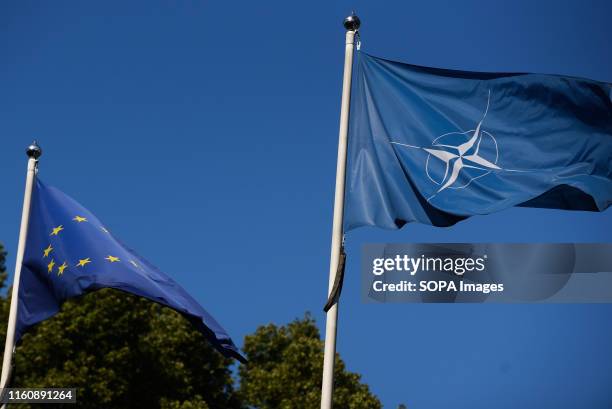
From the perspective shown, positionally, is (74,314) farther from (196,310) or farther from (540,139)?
(540,139)

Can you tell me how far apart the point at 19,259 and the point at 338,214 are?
6.08 metres

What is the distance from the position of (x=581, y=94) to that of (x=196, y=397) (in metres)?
30.4

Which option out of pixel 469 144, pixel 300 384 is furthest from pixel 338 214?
pixel 300 384

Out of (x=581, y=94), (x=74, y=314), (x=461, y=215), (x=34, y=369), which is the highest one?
(x=74, y=314)

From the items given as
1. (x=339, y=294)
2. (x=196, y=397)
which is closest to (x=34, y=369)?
(x=196, y=397)

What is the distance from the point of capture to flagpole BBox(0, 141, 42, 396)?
14.3m

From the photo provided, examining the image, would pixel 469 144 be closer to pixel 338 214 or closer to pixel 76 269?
pixel 338 214

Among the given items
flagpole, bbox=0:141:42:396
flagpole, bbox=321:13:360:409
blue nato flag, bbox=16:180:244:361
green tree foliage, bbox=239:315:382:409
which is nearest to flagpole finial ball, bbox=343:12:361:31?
flagpole, bbox=321:13:360:409

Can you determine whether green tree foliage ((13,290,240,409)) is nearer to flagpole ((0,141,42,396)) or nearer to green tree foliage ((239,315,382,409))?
green tree foliage ((239,315,382,409))

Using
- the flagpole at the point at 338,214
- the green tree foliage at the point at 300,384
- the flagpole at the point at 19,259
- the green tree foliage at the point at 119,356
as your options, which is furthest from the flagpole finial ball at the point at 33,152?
the green tree foliage at the point at 300,384

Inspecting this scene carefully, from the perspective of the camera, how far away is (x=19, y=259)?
14984mm

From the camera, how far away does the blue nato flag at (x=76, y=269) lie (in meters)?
13.6

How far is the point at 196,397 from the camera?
39.8 m

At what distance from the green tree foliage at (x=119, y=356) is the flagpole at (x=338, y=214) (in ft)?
87.4
